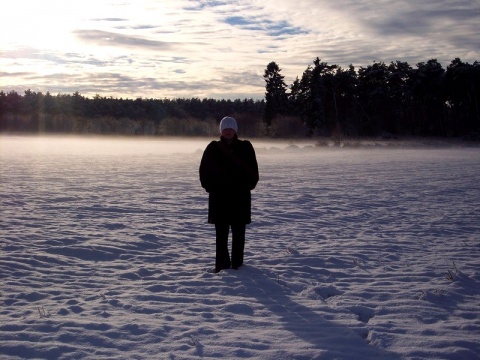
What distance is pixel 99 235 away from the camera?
9.27 metres

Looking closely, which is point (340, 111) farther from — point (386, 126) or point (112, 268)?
point (112, 268)

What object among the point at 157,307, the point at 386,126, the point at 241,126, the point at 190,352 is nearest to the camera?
the point at 190,352

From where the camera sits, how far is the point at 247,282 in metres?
6.53

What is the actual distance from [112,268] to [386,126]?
6564cm

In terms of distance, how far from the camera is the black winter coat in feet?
22.7

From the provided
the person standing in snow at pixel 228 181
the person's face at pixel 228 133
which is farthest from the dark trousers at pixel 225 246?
the person's face at pixel 228 133

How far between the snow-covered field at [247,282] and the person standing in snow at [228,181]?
53 centimetres

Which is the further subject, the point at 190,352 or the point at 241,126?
the point at 241,126

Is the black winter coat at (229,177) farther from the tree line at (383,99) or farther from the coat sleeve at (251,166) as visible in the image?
the tree line at (383,99)

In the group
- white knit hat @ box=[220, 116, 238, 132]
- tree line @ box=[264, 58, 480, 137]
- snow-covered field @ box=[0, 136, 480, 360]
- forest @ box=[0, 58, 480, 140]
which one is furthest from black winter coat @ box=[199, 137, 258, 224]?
tree line @ box=[264, 58, 480, 137]

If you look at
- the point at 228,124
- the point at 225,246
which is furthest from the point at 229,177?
the point at 225,246

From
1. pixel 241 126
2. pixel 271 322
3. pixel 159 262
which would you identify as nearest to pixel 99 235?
pixel 159 262

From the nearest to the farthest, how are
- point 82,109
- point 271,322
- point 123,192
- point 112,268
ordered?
1. point 271,322
2. point 112,268
3. point 123,192
4. point 82,109

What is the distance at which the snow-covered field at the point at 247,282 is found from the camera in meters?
4.62
